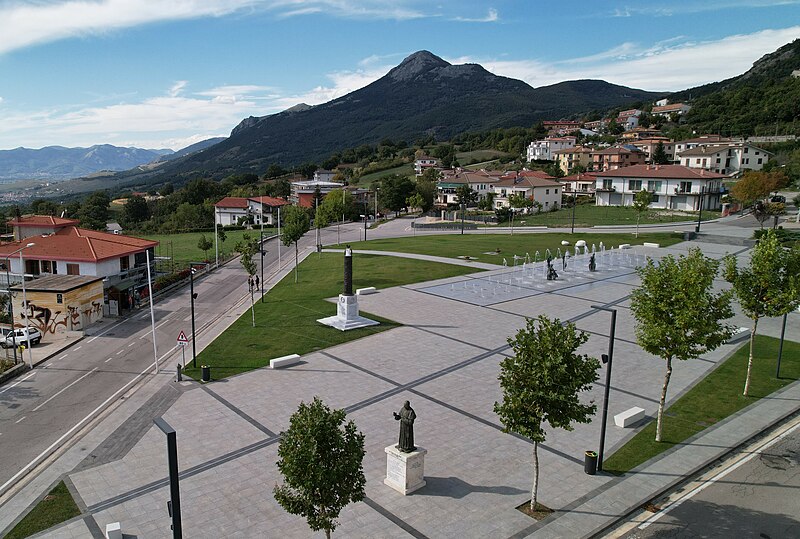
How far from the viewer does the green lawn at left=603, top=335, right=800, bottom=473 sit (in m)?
16.4

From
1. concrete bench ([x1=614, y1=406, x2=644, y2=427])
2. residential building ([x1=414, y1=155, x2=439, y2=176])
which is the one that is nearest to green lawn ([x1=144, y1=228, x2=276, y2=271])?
concrete bench ([x1=614, y1=406, x2=644, y2=427])

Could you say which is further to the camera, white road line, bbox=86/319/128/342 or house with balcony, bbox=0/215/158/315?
house with balcony, bbox=0/215/158/315

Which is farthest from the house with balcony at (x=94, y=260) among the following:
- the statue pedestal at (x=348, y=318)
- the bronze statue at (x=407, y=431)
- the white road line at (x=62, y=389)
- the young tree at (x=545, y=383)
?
the young tree at (x=545, y=383)

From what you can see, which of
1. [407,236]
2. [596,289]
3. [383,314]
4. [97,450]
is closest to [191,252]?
[407,236]

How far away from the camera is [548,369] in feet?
41.3

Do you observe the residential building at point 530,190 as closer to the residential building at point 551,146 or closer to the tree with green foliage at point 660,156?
the tree with green foliage at point 660,156

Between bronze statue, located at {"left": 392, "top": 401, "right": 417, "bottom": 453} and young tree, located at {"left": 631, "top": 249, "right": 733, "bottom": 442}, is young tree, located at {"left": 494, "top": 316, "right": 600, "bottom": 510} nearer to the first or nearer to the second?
bronze statue, located at {"left": 392, "top": 401, "right": 417, "bottom": 453}

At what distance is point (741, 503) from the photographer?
44.8ft

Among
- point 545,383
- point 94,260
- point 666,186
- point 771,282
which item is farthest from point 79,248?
point 666,186

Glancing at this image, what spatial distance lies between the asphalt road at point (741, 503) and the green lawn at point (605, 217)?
60361 mm

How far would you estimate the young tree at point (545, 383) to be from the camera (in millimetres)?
12609

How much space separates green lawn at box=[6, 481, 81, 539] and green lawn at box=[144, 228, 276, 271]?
129 feet

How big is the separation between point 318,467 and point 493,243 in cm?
5374

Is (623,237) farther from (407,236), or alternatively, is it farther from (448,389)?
(448,389)
